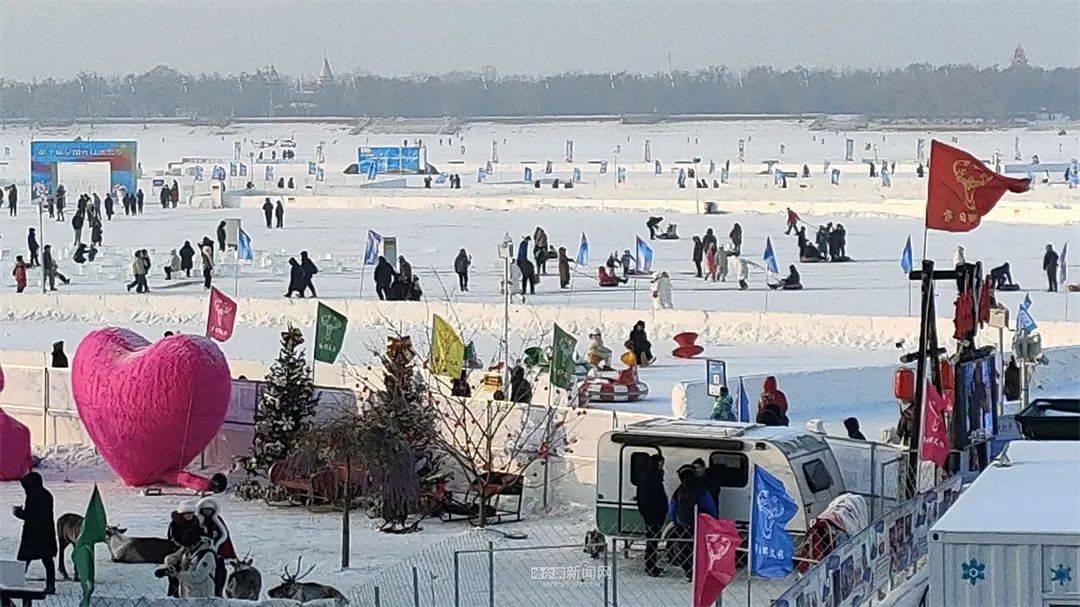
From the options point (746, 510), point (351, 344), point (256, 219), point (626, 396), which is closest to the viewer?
point (746, 510)

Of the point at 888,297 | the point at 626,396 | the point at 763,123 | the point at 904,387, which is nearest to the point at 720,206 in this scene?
the point at 888,297

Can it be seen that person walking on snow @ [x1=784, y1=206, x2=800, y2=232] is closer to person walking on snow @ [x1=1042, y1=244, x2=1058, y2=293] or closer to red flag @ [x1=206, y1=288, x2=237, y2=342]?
person walking on snow @ [x1=1042, y1=244, x2=1058, y2=293]

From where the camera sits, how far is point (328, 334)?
1662 centimetres

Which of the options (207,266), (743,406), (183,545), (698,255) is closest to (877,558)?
(183,545)

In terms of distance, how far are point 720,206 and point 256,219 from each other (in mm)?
11060

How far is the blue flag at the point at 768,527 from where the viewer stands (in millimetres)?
→ 8867

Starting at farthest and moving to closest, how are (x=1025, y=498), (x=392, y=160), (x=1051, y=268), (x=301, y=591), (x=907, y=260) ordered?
(x=392, y=160) < (x=907, y=260) < (x=1051, y=268) < (x=301, y=591) < (x=1025, y=498)

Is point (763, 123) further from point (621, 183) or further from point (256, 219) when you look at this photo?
point (256, 219)

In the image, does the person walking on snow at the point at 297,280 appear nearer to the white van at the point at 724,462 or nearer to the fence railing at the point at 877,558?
the white van at the point at 724,462

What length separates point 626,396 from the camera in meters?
18.4

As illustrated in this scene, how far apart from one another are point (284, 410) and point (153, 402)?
0.99 m

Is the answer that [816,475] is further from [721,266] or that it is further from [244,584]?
[721,266]

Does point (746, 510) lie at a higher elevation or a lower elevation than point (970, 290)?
lower

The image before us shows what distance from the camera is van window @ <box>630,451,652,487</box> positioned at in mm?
12219
